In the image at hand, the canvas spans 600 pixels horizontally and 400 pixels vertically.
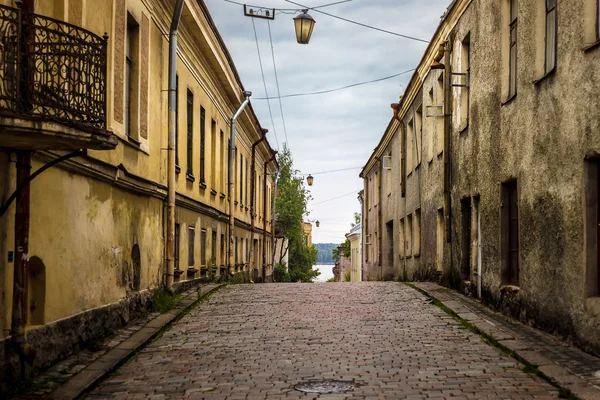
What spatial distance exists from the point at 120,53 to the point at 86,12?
1.81 meters

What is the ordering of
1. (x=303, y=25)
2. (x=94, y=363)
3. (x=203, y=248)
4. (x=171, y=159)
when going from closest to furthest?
(x=94, y=363) < (x=171, y=159) < (x=303, y=25) < (x=203, y=248)

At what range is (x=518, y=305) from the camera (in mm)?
11734

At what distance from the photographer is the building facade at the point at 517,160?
8969 millimetres

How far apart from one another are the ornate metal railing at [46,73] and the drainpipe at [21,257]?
24.0 inches

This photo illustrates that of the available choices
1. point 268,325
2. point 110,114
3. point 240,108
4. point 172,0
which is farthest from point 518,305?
point 240,108

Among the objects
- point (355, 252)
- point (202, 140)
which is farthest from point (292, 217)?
point (202, 140)

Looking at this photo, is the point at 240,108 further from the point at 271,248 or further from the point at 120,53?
the point at 271,248

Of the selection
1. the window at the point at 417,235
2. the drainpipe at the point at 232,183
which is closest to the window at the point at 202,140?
the drainpipe at the point at 232,183

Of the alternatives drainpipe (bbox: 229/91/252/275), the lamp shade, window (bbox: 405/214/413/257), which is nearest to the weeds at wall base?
the lamp shade

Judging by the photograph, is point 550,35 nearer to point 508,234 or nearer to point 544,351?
point 508,234

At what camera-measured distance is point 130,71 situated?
1296cm

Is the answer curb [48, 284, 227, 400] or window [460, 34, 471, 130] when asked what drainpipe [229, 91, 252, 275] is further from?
curb [48, 284, 227, 400]

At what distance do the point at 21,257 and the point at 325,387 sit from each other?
308cm

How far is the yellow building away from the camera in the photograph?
22.9 ft
